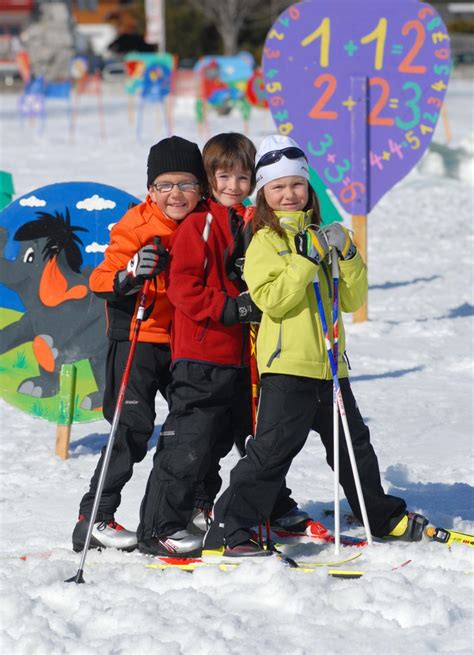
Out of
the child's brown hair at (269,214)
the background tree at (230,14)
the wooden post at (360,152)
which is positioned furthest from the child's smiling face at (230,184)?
the background tree at (230,14)

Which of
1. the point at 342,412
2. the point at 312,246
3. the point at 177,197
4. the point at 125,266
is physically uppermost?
the point at 177,197

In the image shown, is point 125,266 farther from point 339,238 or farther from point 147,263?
point 339,238

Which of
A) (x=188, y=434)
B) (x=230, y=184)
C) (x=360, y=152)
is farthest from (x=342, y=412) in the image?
(x=360, y=152)

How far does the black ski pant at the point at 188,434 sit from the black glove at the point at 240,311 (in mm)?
193

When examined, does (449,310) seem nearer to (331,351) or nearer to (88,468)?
(88,468)

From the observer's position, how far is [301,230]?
3.57 m

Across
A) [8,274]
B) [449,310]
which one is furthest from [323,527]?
[449,310]

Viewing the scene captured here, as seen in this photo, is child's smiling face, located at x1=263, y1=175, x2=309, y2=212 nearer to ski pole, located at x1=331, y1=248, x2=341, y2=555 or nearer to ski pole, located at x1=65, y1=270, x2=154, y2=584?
ski pole, located at x1=331, y1=248, x2=341, y2=555

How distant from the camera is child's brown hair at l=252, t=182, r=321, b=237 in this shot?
140 inches

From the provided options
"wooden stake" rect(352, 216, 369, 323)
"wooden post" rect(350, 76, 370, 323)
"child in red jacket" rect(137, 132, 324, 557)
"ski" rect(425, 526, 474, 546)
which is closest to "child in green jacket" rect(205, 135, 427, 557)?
"child in red jacket" rect(137, 132, 324, 557)

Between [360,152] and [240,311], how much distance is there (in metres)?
3.85

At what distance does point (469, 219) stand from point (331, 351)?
27.2 ft

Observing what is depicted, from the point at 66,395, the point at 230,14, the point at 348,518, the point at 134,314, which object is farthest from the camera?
the point at 230,14

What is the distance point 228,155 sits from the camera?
3.67 metres
